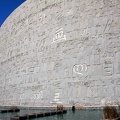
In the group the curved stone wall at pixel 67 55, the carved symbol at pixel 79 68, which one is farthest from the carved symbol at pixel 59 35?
the carved symbol at pixel 79 68

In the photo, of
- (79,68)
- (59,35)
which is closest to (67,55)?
(79,68)

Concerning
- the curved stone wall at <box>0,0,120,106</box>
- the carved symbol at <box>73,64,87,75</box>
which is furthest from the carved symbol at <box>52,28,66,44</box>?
the carved symbol at <box>73,64,87,75</box>

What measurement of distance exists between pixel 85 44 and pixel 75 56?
0.60 m

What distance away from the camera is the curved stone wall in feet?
30.7

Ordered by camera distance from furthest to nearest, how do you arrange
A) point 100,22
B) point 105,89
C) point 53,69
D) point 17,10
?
point 17,10 < point 53,69 < point 100,22 < point 105,89

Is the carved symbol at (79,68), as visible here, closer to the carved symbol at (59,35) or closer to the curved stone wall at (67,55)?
the curved stone wall at (67,55)

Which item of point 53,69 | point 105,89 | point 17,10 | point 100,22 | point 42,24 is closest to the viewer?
point 105,89

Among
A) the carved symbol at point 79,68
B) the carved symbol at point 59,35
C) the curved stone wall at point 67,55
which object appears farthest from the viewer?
the carved symbol at point 59,35

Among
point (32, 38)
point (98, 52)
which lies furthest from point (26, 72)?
point (98, 52)

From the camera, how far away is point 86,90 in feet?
31.1

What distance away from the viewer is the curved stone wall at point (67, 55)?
9.35 m

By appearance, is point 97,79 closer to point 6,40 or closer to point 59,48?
point 59,48

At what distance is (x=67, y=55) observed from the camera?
10.3 m

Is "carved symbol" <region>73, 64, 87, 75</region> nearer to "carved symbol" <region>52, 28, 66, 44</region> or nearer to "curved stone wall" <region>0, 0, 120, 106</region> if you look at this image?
"curved stone wall" <region>0, 0, 120, 106</region>
